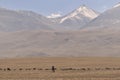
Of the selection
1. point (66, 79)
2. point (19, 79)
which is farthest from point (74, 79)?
point (19, 79)

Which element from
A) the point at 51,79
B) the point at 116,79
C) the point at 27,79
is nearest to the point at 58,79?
the point at 51,79

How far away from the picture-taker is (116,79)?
52.1 m

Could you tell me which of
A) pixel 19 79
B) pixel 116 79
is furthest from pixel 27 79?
pixel 116 79

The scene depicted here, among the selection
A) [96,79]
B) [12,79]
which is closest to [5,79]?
[12,79]

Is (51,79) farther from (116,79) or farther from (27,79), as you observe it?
(116,79)

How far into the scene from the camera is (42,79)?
178 ft

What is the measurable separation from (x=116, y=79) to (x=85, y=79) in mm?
4119

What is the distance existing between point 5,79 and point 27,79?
3.21 metres

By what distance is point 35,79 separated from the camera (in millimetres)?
54781

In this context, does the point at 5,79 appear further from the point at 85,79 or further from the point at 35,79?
the point at 85,79

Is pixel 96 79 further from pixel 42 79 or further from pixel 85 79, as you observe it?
pixel 42 79

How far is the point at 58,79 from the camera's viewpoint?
53.3 metres

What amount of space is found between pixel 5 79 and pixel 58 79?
25.3 feet

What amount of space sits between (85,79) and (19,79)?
366 inches
